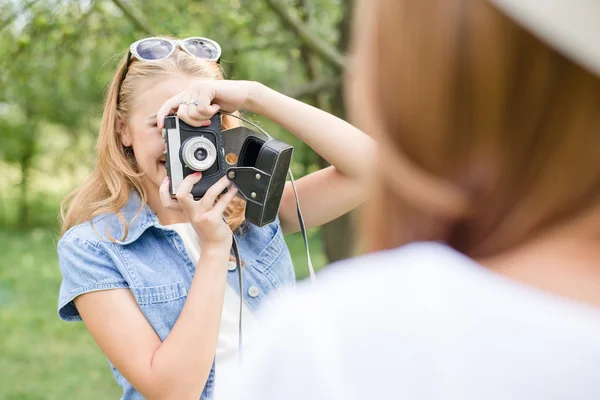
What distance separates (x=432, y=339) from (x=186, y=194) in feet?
4.35

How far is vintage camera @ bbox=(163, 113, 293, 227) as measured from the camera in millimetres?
1862

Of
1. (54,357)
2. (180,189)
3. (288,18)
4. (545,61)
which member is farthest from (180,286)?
(54,357)

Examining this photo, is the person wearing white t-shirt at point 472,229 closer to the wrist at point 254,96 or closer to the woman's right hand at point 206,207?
the woman's right hand at point 206,207

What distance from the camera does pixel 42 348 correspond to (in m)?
5.89

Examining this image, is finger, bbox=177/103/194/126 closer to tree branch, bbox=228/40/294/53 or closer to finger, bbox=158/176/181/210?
finger, bbox=158/176/181/210

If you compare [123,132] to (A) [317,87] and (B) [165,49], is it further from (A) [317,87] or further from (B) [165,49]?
(A) [317,87]

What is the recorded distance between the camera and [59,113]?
1009 cm

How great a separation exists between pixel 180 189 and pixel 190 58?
48cm

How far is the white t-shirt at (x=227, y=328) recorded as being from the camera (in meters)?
1.83

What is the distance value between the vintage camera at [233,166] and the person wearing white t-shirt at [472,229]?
1.21m

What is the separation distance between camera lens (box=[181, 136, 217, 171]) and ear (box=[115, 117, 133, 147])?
28 cm

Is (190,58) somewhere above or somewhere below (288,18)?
above

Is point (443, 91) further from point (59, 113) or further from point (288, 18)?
point (59, 113)

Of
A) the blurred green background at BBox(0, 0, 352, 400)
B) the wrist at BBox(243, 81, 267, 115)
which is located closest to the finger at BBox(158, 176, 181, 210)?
the wrist at BBox(243, 81, 267, 115)
